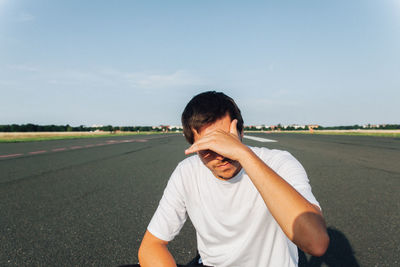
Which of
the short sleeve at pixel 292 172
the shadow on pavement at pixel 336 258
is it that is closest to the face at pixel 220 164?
the short sleeve at pixel 292 172

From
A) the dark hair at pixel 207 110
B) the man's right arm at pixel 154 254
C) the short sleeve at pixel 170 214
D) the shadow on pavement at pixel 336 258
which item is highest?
the dark hair at pixel 207 110

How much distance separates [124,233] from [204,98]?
2418 millimetres

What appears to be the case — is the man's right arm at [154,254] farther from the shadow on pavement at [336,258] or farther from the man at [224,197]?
the shadow on pavement at [336,258]

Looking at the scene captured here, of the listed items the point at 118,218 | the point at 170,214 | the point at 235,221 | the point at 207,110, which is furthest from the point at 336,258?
the point at 118,218

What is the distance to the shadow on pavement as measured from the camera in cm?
269

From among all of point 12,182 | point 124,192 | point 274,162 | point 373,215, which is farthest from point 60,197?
point 373,215

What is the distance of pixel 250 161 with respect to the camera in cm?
129

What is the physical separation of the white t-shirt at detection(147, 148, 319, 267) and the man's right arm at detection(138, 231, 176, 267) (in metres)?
0.04

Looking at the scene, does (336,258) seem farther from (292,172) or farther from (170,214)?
(170,214)

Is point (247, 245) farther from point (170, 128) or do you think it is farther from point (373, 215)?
point (170, 128)

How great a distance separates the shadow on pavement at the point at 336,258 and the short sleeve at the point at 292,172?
5.29 feet

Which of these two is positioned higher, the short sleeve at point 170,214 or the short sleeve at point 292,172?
the short sleeve at point 292,172

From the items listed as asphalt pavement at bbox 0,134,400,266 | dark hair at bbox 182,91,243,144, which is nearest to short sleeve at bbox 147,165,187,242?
dark hair at bbox 182,91,243,144

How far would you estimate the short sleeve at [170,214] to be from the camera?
164cm
